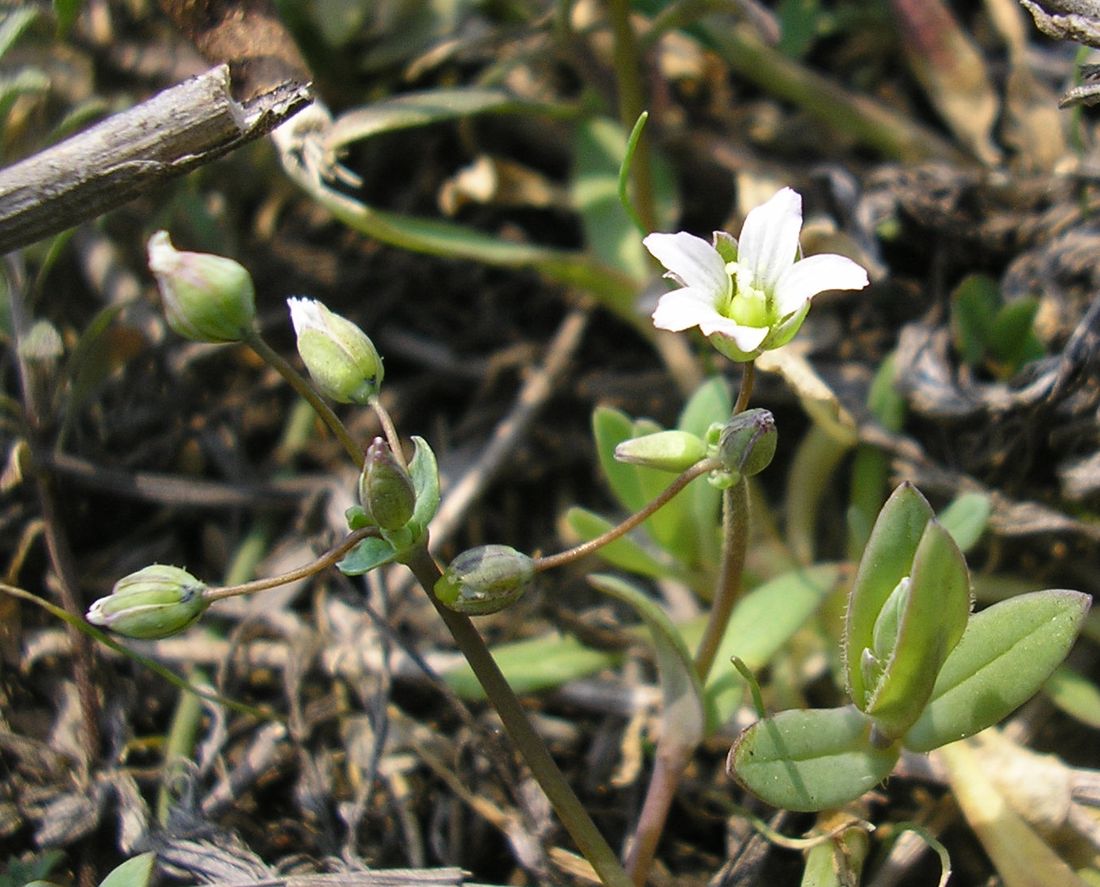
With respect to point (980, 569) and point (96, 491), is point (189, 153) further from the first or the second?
point (980, 569)

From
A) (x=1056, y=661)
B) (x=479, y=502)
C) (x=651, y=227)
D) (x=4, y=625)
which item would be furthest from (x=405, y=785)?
(x=651, y=227)

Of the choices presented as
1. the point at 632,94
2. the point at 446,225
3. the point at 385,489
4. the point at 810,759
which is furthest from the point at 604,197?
the point at 810,759

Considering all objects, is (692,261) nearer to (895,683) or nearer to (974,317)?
(895,683)

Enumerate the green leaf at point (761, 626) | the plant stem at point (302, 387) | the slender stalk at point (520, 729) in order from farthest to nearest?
the green leaf at point (761, 626) < the slender stalk at point (520, 729) < the plant stem at point (302, 387)

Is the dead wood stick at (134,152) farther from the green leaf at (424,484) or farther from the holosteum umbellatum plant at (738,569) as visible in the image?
the green leaf at (424,484)

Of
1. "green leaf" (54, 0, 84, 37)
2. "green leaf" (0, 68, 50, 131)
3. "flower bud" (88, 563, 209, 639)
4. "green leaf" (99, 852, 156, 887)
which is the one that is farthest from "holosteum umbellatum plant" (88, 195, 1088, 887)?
"green leaf" (0, 68, 50, 131)

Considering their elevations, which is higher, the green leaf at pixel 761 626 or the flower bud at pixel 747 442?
the flower bud at pixel 747 442

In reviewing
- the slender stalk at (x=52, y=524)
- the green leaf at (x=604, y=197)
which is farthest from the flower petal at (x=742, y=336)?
the slender stalk at (x=52, y=524)
